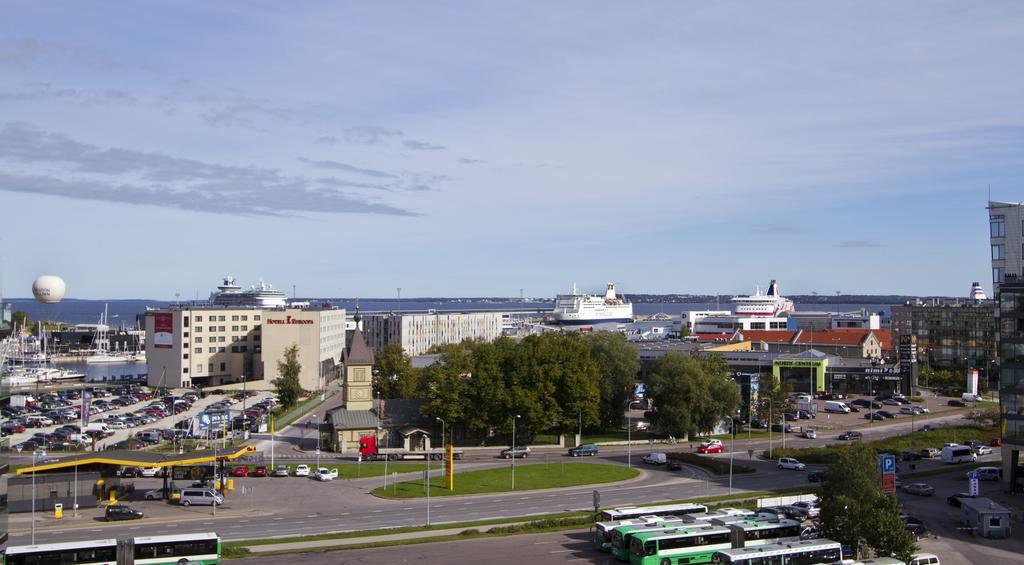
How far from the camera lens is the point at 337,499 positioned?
50031mm

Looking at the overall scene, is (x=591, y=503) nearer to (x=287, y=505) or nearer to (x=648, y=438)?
(x=287, y=505)

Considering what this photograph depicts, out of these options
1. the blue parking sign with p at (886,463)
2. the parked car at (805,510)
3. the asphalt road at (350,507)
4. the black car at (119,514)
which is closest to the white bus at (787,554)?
the blue parking sign with p at (886,463)

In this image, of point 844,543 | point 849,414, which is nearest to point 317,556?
point 844,543

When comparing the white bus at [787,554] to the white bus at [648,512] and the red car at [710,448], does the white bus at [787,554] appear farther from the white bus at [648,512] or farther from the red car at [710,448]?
the red car at [710,448]

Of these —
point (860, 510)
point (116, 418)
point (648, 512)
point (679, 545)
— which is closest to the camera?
point (860, 510)

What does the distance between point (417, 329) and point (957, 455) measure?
10625 cm

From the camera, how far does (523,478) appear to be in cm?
5616

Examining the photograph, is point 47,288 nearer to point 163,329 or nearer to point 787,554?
point 163,329

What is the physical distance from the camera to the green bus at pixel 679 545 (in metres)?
33.9

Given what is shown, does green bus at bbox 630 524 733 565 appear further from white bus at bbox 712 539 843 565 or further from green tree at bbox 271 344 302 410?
green tree at bbox 271 344 302 410

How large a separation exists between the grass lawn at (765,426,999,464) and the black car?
4444 cm

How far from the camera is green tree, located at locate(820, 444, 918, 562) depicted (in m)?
33.5

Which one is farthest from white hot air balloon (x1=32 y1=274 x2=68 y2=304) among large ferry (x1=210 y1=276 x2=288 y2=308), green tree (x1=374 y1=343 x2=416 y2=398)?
green tree (x1=374 y1=343 x2=416 y2=398)

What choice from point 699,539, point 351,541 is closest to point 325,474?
point 351,541
